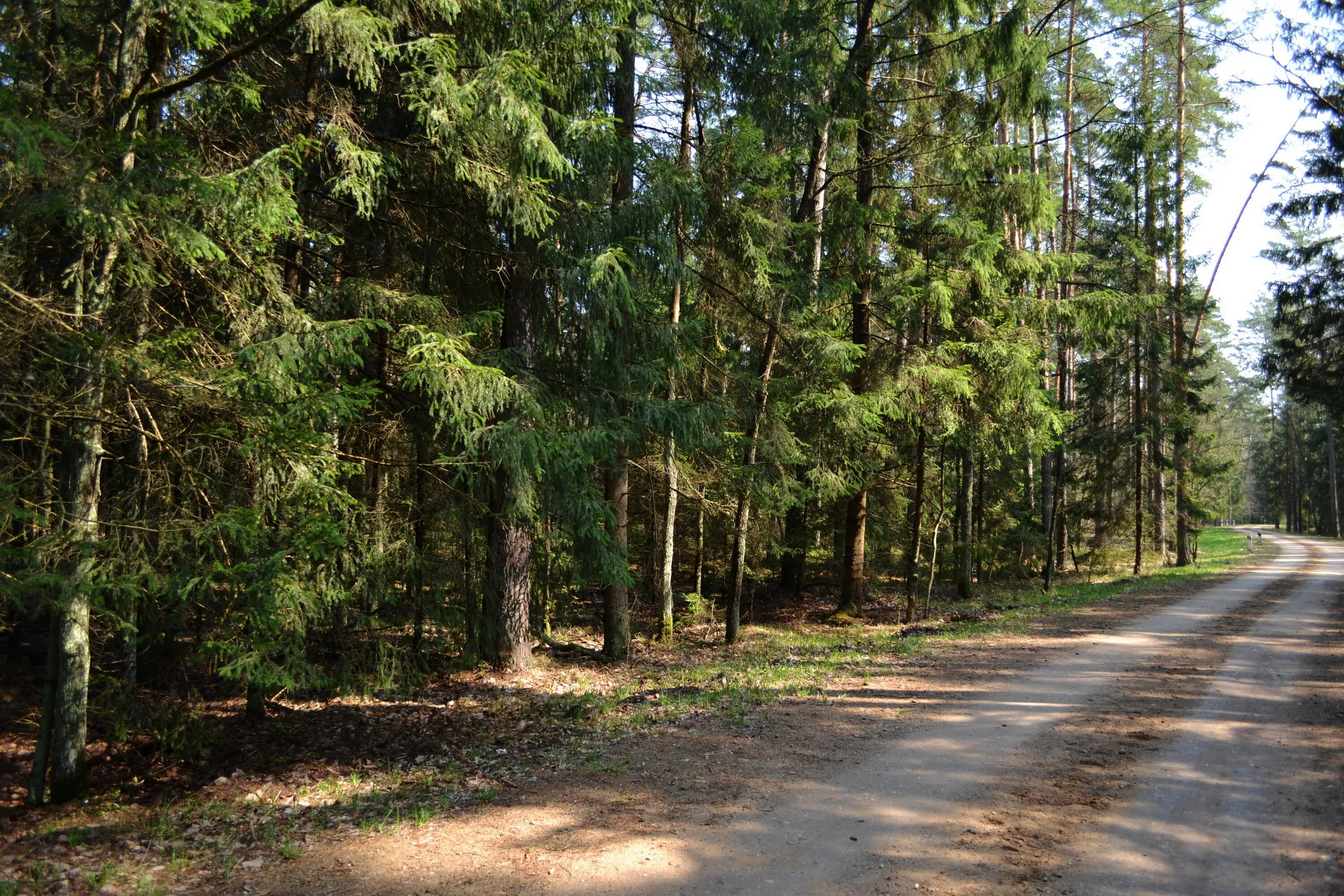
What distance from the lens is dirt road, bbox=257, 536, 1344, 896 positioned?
432 cm

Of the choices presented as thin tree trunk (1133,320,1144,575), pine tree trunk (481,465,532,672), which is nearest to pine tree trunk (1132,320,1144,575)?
thin tree trunk (1133,320,1144,575)

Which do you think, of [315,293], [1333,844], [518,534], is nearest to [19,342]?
[315,293]

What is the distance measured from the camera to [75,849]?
532cm

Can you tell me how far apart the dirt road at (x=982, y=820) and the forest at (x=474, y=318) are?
2745 mm

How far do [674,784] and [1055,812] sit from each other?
8.78 feet

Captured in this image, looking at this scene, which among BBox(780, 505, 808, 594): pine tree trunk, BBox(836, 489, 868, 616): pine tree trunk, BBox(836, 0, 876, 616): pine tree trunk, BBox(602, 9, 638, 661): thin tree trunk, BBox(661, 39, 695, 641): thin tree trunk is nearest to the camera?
BBox(602, 9, 638, 661): thin tree trunk

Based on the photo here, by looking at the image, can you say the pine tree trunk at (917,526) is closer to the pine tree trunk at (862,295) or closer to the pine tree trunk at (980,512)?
the pine tree trunk at (862,295)

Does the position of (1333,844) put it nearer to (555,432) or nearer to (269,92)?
(555,432)

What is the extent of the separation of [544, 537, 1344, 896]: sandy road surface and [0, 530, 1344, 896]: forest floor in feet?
0.09

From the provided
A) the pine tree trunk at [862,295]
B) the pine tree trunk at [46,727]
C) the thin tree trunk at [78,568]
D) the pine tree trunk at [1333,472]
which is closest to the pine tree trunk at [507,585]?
the thin tree trunk at [78,568]

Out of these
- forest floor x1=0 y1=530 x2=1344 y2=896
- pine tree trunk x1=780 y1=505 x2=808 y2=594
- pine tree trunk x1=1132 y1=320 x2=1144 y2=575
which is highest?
pine tree trunk x1=1132 y1=320 x2=1144 y2=575

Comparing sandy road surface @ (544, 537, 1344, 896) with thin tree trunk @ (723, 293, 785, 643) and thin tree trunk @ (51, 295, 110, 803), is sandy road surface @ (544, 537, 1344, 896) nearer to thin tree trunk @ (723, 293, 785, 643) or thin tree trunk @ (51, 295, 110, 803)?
thin tree trunk @ (51, 295, 110, 803)

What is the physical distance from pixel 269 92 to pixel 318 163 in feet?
2.49

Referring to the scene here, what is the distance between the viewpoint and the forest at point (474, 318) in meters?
5.84
